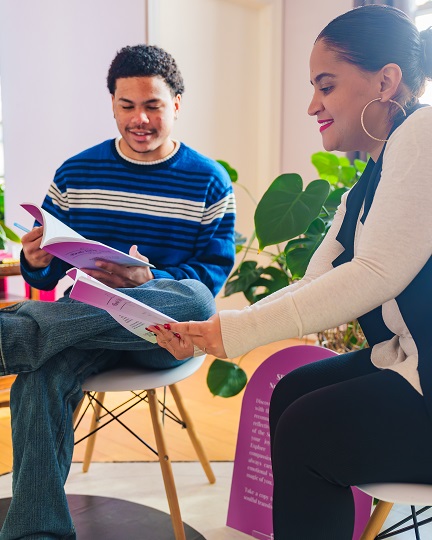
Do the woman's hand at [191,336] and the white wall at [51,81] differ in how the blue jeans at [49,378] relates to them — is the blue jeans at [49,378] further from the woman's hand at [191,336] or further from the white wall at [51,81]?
the white wall at [51,81]

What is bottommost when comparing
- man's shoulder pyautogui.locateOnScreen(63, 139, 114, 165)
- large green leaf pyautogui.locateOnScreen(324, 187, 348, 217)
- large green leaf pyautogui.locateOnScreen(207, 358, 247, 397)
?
large green leaf pyautogui.locateOnScreen(207, 358, 247, 397)

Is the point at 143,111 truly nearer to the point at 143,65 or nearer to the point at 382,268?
the point at 143,65

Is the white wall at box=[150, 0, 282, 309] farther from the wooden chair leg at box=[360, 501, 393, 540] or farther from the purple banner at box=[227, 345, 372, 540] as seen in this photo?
the wooden chair leg at box=[360, 501, 393, 540]

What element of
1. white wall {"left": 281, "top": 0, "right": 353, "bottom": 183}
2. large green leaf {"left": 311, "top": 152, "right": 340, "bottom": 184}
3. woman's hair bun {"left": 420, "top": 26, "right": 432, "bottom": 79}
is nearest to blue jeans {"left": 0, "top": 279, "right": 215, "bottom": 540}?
woman's hair bun {"left": 420, "top": 26, "right": 432, "bottom": 79}

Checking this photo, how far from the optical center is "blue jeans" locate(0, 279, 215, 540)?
1303 millimetres

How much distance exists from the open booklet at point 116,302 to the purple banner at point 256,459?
0.55 m

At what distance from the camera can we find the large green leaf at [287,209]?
1.53 meters

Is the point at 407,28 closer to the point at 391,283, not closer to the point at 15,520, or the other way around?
the point at 391,283

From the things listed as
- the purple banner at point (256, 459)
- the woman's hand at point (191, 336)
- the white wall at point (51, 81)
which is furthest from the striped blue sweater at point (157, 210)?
the white wall at point (51, 81)

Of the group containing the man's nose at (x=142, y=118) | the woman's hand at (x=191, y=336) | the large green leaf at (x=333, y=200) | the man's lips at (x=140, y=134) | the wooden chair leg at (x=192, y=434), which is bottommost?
the wooden chair leg at (x=192, y=434)

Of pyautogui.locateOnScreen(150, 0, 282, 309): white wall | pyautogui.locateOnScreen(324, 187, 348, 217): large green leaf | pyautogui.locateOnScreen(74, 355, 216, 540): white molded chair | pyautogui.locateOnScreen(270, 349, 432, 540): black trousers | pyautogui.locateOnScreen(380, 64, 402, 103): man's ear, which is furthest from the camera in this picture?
pyautogui.locateOnScreen(150, 0, 282, 309): white wall

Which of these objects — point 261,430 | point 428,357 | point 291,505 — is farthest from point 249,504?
point 428,357

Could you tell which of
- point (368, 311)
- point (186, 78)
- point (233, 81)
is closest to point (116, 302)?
point (368, 311)

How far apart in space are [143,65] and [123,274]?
21.4 inches
